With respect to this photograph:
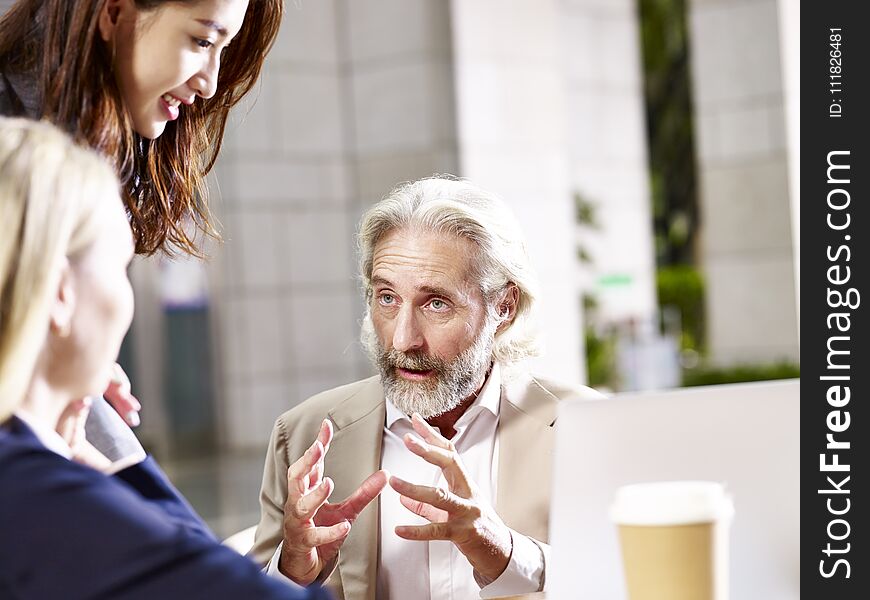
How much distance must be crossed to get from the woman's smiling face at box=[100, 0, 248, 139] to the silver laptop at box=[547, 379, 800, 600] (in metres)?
0.87

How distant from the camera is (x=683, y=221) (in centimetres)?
1869

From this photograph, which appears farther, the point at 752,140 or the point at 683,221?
the point at 683,221

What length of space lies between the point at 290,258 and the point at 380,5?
2412 millimetres

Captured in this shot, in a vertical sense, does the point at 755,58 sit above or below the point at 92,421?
above

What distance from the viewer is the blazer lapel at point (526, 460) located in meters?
2.11

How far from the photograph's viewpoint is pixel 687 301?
14414mm

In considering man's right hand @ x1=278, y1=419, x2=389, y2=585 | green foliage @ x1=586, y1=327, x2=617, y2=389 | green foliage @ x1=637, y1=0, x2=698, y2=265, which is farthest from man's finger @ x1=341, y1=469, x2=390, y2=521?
green foliage @ x1=637, y1=0, x2=698, y2=265

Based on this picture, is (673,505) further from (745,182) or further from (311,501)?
(745,182)

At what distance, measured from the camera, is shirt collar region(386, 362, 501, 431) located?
7.31 ft

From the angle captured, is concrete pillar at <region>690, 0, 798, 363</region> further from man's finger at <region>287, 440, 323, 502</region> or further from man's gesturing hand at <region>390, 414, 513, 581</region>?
man's finger at <region>287, 440, 323, 502</region>

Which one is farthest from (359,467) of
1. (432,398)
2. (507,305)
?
(507,305)

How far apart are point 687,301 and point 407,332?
41.3 feet
